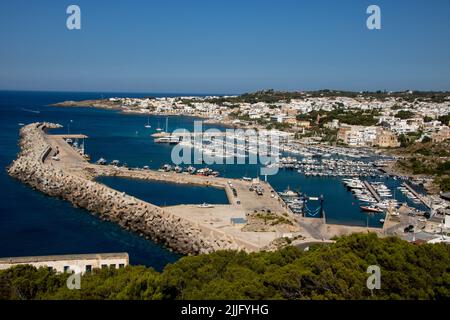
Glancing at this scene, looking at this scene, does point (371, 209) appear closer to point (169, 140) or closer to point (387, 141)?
point (387, 141)

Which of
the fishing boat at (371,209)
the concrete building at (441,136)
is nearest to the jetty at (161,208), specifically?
the fishing boat at (371,209)

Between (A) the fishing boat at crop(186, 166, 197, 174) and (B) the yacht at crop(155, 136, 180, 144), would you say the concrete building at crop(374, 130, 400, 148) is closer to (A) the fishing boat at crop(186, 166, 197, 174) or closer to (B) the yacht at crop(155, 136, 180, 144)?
(B) the yacht at crop(155, 136, 180, 144)

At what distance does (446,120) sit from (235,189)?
31951 millimetres

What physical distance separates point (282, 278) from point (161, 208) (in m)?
10.6

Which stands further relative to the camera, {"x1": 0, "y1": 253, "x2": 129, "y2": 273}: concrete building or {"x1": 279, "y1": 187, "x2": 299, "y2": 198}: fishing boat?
{"x1": 279, "y1": 187, "x2": 299, "y2": 198}: fishing boat

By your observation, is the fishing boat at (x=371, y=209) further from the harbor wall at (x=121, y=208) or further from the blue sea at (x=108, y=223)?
the harbor wall at (x=121, y=208)

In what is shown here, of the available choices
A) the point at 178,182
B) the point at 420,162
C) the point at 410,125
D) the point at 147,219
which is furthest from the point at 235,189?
the point at 410,125

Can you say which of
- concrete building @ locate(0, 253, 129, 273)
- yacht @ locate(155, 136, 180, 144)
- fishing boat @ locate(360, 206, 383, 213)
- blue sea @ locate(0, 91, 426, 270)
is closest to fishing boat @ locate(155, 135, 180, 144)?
yacht @ locate(155, 136, 180, 144)

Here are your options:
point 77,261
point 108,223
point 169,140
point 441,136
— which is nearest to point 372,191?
point 108,223

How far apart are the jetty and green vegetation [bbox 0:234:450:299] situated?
511 centimetres

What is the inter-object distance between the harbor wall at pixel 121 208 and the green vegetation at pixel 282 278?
5417 millimetres

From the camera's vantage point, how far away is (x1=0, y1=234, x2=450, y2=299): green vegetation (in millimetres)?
6848

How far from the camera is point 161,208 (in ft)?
57.1

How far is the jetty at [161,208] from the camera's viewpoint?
48.3 feet
